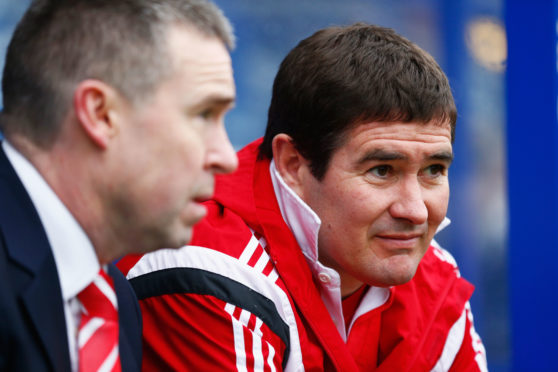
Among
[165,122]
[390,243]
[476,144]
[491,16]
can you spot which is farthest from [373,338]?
[491,16]

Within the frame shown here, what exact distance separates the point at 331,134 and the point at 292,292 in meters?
0.45

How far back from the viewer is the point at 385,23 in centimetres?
327

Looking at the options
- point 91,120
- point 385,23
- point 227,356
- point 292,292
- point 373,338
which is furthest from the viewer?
point 385,23

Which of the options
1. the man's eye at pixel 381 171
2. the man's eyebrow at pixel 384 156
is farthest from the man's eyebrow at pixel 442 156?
the man's eye at pixel 381 171

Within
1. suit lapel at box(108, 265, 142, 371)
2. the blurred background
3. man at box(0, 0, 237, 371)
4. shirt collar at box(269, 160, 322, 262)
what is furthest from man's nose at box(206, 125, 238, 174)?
the blurred background

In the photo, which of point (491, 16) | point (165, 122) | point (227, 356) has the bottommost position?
point (227, 356)

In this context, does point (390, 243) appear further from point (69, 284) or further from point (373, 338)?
point (69, 284)

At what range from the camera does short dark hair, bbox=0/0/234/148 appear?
1.20 meters

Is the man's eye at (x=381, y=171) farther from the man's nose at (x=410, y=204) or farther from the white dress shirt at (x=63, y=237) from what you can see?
the white dress shirt at (x=63, y=237)

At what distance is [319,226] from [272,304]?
0.26 m

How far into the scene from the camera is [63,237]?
1210 mm

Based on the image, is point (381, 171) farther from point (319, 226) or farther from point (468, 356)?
point (468, 356)

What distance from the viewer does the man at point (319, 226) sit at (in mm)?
1735

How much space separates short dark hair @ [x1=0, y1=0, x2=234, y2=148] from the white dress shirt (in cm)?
6
